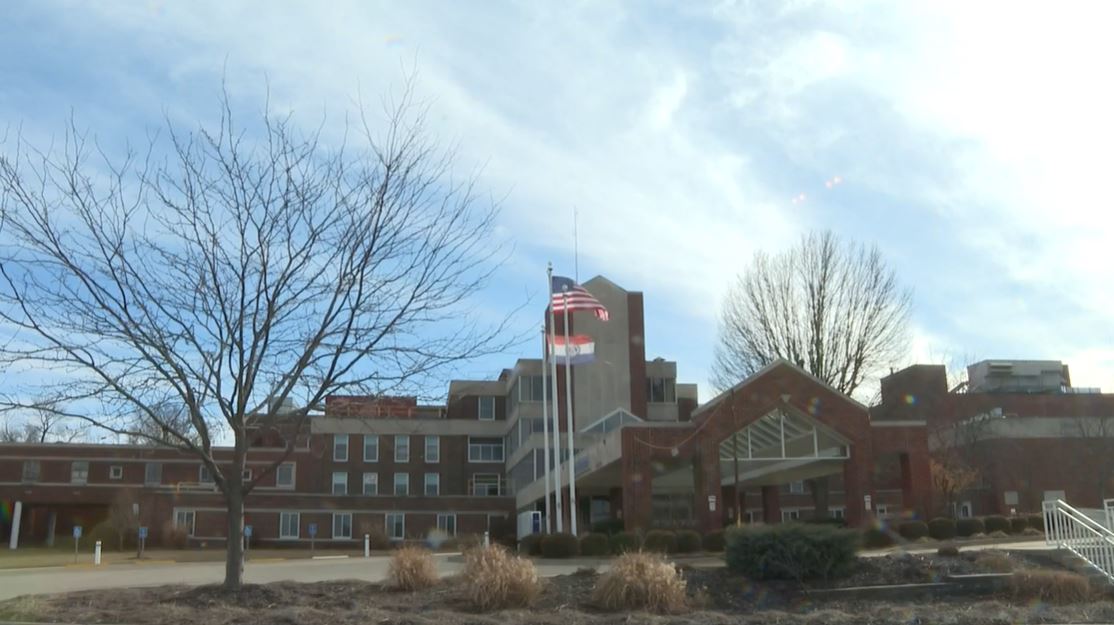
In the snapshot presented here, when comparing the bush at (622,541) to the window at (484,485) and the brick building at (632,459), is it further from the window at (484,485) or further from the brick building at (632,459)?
the window at (484,485)

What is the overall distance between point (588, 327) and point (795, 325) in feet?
48.4

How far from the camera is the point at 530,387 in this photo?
63719mm

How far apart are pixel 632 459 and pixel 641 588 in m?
→ 25.4

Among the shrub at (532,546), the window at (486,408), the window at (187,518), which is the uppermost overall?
the window at (486,408)

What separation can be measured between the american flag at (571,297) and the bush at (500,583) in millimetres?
21958

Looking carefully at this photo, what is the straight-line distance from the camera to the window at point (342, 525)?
206 feet

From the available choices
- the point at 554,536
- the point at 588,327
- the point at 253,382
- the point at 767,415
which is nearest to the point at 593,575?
the point at 253,382

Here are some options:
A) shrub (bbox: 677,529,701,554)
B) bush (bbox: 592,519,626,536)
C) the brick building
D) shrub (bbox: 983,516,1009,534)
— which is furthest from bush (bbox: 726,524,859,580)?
bush (bbox: 592,519,626,536)

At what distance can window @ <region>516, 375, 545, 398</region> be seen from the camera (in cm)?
6331

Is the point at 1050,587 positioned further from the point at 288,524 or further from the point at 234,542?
the point at 288,524

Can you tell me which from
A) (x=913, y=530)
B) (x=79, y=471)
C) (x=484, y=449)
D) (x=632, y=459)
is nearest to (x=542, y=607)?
(x=632, y=459)

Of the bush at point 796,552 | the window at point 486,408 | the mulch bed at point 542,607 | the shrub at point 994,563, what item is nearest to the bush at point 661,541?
the shrub at point 994,563

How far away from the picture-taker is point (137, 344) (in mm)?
14117

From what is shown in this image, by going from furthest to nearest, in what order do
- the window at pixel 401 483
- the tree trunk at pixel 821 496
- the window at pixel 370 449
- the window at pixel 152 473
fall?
the window at pixel 152 473 → the window at pixel 401 483 → the window at pixel 370 449 → the tree trunk at pixel 821 496
